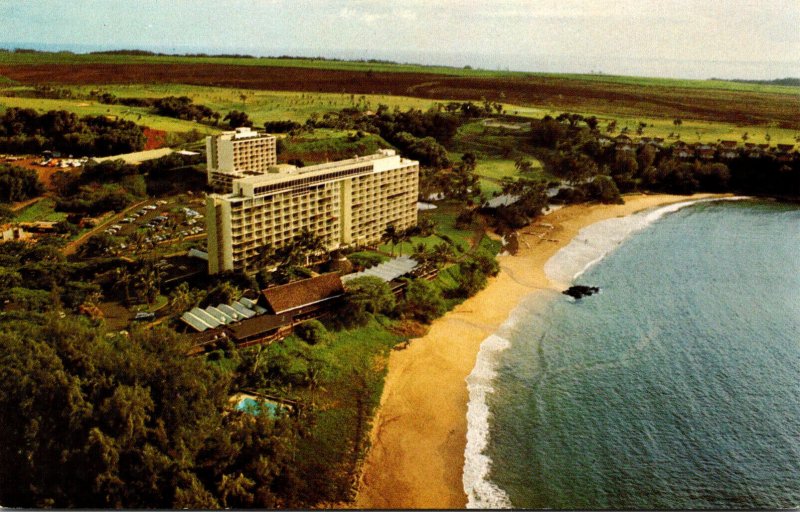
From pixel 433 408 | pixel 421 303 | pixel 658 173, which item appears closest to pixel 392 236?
pixel 421 303

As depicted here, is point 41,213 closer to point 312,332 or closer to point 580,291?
point 312,332

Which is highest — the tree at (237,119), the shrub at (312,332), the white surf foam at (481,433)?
the tree at (237,119)

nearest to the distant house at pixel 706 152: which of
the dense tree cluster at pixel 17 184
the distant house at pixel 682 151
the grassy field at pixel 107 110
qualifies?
the distant house at pixel 682 151

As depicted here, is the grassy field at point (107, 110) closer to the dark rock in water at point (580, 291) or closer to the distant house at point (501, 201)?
the distant house at point (501, 201)

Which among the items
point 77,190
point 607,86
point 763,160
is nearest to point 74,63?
point 77,190

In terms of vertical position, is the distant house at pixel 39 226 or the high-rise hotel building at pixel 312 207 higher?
the high-rise hotel building at pixel 312 207

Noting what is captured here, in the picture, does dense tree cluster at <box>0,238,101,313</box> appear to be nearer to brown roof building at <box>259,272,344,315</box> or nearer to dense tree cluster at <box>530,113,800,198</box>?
brown roof building at <box>259,272,344,315</box>
